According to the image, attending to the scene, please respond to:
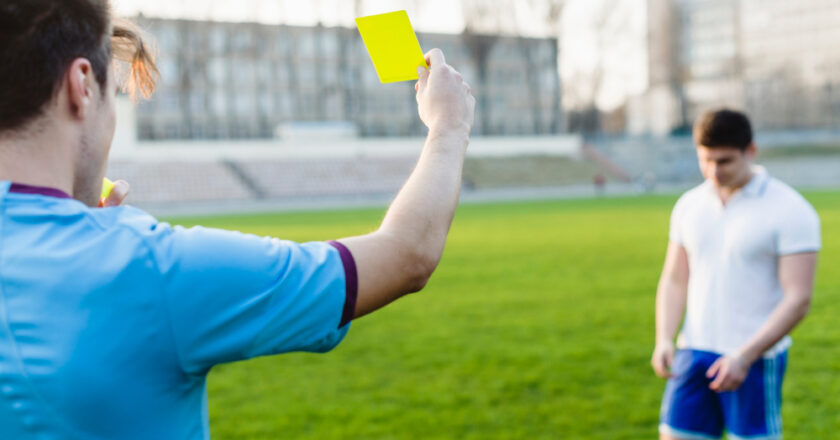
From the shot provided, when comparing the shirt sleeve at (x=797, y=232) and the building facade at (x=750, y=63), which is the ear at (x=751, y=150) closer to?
the shirt sleeve at (x=797, y=232)

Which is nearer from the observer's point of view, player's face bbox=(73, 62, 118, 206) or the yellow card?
player's face bbox=(73, 62, 118, 206)

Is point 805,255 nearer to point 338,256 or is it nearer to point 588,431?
point 588,431

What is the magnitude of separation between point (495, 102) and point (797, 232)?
68500mm

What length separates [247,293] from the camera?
132 cm

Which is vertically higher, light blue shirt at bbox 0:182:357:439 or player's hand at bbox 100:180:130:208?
player's hand at bbox 100:180:130:208

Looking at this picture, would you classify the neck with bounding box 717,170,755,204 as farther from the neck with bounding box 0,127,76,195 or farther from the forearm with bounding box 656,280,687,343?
the neck with bounding box 0,127,76,195

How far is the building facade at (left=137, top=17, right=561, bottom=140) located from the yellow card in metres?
55.9

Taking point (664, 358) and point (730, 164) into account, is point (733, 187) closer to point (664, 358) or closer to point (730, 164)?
point (730, 164)

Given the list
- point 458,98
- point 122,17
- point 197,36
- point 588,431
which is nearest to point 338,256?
point 458,98

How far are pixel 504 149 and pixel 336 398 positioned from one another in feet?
159

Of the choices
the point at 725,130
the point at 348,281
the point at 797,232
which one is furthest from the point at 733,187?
the point at 348,281

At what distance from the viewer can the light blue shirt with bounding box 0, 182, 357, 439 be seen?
1259mm

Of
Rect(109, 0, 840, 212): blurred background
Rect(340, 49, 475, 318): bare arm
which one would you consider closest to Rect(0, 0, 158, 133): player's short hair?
Rect(340, 49, 475, 318): bare arm

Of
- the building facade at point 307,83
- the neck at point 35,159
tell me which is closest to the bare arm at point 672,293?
the neck at point 35,159
